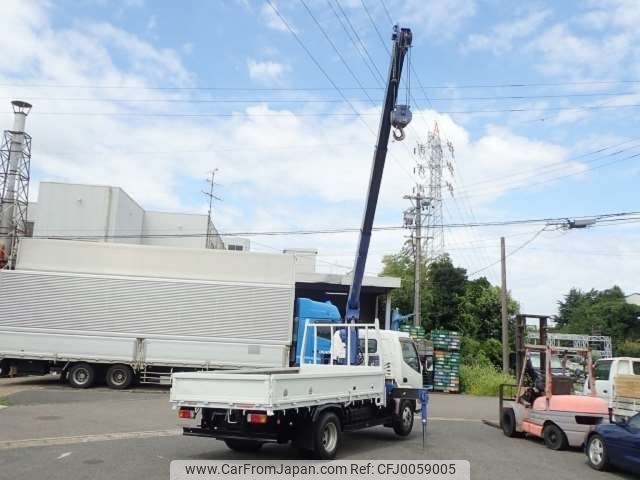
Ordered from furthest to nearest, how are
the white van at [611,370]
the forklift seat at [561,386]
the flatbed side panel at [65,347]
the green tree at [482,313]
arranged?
1. the green tree at [482,313]
2. the flatbed side panel at [65,347]
3. the white van at [611,370]
4. the forklift seat at [561,386]

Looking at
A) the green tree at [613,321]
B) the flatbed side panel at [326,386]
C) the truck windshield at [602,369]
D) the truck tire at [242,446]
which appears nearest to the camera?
the flatbed side panel at [326,386]

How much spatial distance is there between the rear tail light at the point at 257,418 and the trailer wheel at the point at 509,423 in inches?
284

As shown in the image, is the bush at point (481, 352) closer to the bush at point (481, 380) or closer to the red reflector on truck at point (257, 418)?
the bush at point (481, 380)

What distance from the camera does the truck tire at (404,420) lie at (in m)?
12.7

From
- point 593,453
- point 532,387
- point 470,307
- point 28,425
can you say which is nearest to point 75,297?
point 28,425

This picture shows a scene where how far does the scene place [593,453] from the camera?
34.0 ft

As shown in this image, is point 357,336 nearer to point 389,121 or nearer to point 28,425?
Answer: point 389,121

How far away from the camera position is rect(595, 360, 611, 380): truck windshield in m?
17.1

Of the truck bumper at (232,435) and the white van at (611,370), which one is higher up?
the white van at (611,370)

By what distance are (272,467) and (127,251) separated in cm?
1609

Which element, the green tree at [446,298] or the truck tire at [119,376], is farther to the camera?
the green tree at [446,298]

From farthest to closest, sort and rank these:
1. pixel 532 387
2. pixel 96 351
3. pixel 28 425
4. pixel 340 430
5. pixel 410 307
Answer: pixel 410 307 → pixel 96 351 → pixel 532 387 → pixel 28 425 → pixel 340 430

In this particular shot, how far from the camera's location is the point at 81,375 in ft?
71.2

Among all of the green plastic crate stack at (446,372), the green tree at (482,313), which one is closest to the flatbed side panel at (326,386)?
the green plastic crate stack at (446,372)
